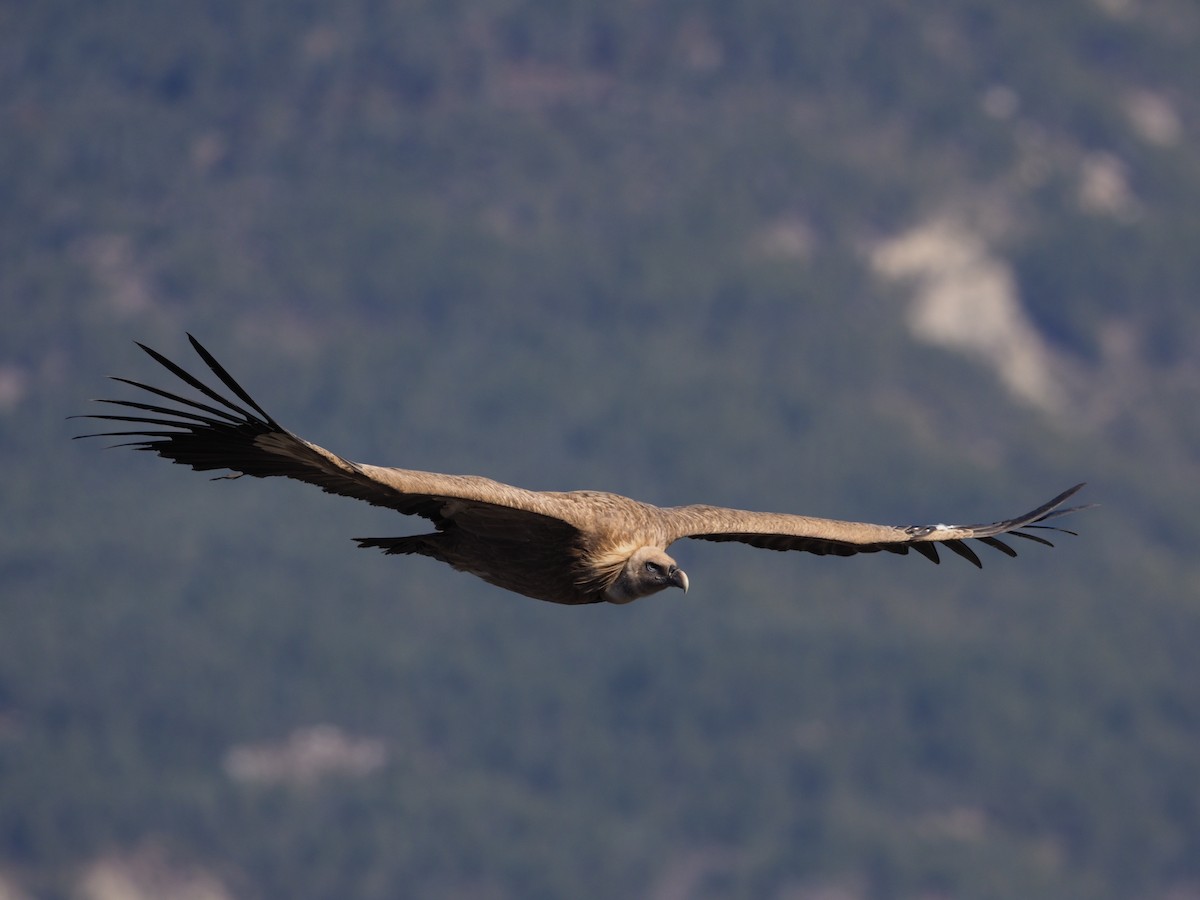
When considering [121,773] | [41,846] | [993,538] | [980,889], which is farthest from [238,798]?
[993,538]

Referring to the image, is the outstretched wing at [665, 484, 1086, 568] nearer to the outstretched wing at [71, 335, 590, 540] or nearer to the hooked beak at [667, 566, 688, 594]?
the hooked beak at [667, 566, 688, 594]

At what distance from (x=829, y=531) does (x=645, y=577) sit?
2965 millimetres

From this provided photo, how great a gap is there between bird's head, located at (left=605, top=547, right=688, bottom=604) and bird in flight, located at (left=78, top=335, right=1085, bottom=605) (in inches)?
0.5

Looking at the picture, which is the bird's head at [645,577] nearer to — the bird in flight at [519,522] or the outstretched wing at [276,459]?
the bird in flight at [519,522]

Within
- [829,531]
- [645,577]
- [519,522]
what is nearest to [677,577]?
[645,577]

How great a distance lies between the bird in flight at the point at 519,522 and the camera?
1666cm

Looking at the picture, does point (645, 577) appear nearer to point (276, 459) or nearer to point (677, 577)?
point (677, 577)

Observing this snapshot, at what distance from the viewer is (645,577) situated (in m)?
18.7

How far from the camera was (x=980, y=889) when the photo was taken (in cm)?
19588

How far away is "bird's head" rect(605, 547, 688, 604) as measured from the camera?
18594 mm

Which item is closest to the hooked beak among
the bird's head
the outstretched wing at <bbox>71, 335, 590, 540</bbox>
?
the bird's head

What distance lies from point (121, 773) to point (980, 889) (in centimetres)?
7769

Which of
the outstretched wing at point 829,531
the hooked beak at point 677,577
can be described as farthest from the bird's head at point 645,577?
the outstretched wing at point 829,531

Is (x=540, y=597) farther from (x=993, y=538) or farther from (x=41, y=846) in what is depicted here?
(x=41, y=846)
